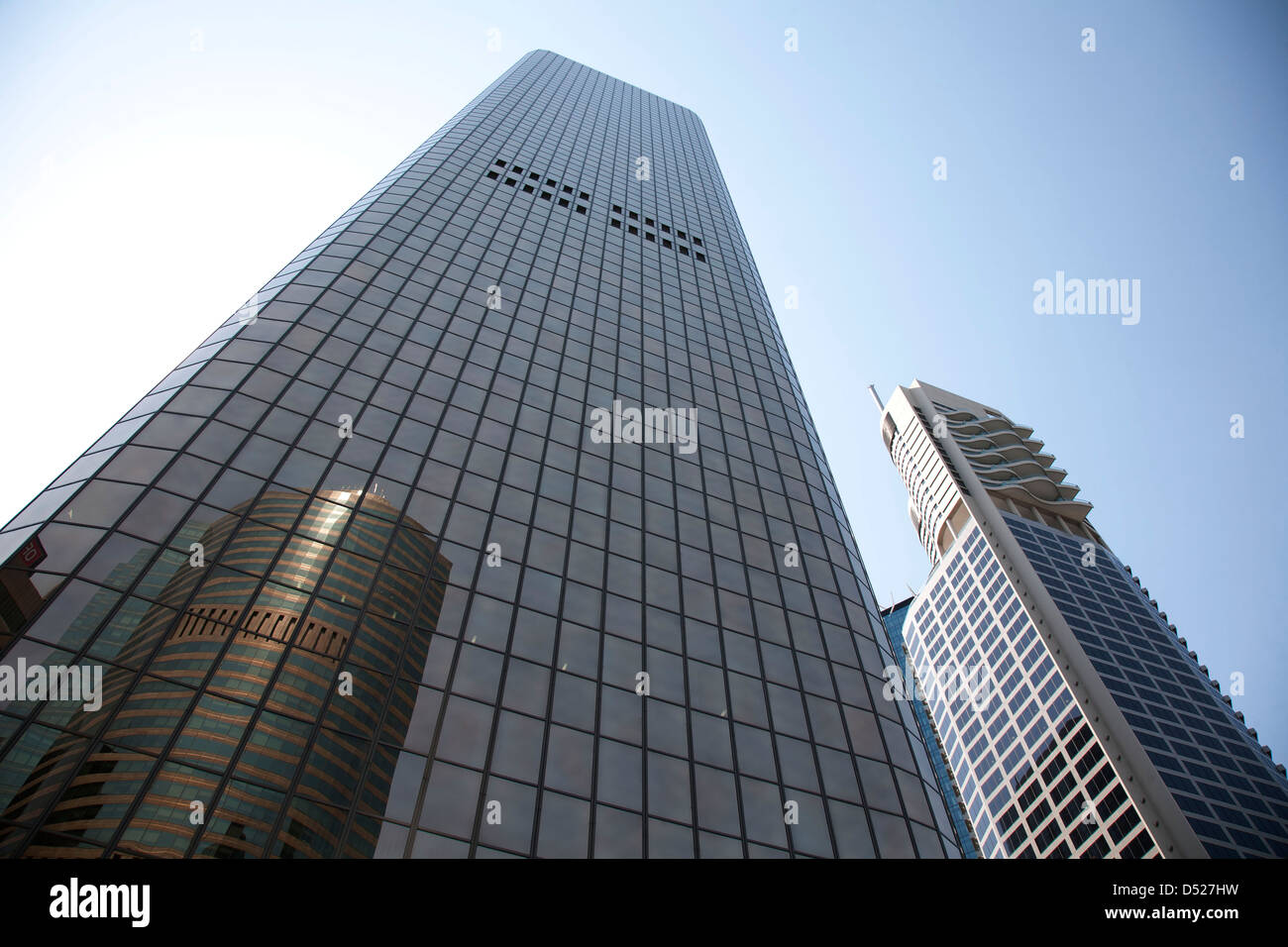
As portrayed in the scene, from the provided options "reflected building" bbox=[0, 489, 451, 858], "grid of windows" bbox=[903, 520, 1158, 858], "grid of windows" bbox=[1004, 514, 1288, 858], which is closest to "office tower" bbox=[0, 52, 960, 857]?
"reflected building" bbox=[0, 489, 451, 858]

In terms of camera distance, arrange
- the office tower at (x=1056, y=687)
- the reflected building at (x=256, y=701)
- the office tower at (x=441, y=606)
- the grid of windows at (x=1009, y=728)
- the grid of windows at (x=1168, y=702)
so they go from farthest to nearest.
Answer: the grid of windows at (x=1009, y=728) < the office tower at (x=1056, y=687) < the grid of windows at (x=1168, y=702) < the office tower at (x=441, y=606) < the reflected building at (x=256, y=701)

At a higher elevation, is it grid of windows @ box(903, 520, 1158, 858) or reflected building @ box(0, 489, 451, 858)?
grid of windows @ box(903, 520, 1158, 858)

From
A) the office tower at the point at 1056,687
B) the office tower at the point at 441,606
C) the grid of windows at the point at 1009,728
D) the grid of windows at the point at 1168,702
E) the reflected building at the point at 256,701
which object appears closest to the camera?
the reflected building at the point at 256,701

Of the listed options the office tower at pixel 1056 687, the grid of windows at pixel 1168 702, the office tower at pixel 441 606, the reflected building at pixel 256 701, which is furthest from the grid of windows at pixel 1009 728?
the reflected building at pixel 256 701

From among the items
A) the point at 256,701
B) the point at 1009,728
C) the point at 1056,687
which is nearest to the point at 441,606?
the point at 256,701

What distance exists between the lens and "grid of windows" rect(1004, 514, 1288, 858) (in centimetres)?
7781

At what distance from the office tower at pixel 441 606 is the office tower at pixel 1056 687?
68395 millimetres

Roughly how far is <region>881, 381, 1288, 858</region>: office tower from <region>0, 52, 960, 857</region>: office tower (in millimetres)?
68395

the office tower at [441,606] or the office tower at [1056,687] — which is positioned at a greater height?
the office tower at [1056,687]

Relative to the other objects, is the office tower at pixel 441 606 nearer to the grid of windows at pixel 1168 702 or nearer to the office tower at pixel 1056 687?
the office tower at pixel 1056 687

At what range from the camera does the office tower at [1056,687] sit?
7981 cm

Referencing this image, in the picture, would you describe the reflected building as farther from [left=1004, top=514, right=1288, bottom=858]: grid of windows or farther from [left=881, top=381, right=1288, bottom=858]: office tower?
[left=1004, top=514, right=1288, bottom=858]: grid of windows
